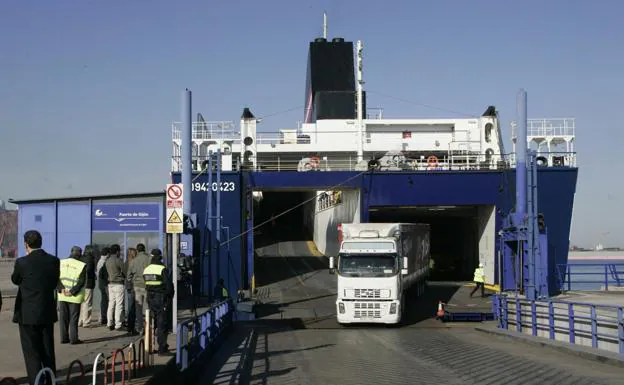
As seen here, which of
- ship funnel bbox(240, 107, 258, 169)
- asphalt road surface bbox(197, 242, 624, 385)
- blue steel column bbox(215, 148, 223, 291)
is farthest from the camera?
ship funnel bbox(240, 107, 258, 169)

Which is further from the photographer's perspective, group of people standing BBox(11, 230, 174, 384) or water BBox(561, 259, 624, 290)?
water BBox(561, 259, 624, 290)

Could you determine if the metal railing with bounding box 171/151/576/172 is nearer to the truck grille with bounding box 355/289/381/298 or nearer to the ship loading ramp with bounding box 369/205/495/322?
the ship loading ramp with bounding box 369/205/495/322

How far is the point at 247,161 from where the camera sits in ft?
118

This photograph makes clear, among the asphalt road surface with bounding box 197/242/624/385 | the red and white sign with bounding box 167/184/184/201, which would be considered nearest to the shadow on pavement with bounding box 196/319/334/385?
the asphalt road surface with bounding box 197/242/624/385

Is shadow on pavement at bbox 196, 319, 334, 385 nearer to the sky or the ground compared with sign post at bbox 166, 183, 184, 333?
nearer to the ground

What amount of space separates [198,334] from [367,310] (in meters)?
10.9

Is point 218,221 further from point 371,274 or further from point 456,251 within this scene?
point 456,251

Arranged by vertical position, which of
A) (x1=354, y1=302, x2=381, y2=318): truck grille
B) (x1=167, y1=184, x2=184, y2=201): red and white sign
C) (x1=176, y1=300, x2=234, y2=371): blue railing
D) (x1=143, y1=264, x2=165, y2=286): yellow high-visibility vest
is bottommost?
(x1=354, y1=302, x2=381, y2=318): truck grille

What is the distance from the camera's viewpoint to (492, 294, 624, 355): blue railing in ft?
49.4

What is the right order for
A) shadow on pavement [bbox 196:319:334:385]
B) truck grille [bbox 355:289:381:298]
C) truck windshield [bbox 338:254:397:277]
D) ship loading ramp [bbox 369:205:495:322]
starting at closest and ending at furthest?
shadow on pavement [bbox 196:319:334:385] → truck grille [bbox 355:289:381:298] → truck windshield [bbox 338:254:397:277] → ship loading ramp [bbox 369:205:495:322]

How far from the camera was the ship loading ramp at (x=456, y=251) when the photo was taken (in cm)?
2744

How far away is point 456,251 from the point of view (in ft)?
156

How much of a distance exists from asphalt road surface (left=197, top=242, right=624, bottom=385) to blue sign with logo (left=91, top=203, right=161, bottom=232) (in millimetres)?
4391

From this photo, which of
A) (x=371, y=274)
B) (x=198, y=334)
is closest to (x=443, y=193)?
(x=371, y=274)
